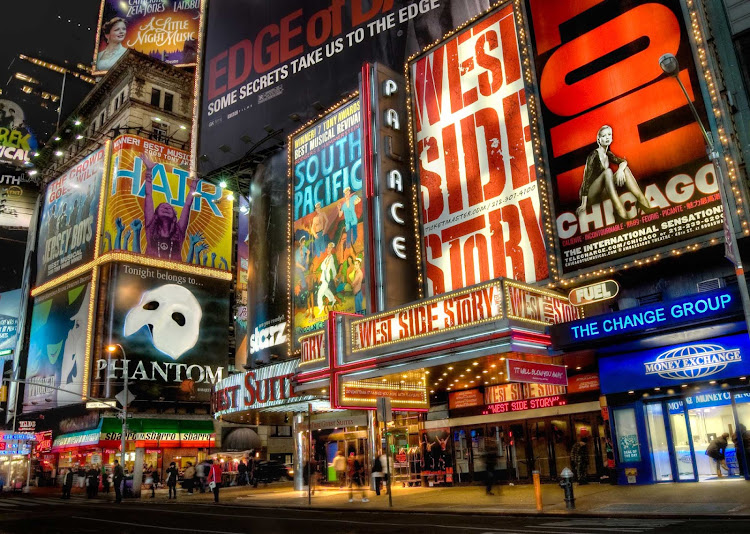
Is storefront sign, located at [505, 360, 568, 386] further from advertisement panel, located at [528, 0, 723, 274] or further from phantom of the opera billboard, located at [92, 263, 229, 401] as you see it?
phantom of the opera billboard, located at [92, 263, 229, 401]

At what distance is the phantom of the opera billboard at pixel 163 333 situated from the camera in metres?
51.9

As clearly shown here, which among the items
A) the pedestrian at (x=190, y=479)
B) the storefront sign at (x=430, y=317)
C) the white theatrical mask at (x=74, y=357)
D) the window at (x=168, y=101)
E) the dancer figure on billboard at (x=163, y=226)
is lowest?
the pedestrian at (x=190, y=479)

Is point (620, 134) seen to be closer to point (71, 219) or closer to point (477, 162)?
point (477, 162)

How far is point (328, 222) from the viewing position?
34.8 m

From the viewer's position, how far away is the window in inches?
2547

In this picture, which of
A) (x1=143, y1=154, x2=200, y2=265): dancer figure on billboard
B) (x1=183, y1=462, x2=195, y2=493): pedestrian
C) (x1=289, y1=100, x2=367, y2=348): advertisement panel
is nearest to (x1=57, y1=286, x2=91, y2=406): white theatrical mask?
(x1=143, y1=154, x2=200, y2=265): dancer figure on billboard

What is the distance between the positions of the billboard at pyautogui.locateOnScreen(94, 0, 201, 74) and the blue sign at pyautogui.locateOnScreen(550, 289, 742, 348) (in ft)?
192

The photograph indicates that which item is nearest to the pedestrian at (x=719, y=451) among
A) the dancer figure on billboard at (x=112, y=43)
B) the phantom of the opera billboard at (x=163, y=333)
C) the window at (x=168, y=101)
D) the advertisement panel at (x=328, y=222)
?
the advertisement panel at (x=328, y=222)


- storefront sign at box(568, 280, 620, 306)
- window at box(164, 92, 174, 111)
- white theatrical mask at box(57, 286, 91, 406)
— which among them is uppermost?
window at box(164, 92, 174, 111)

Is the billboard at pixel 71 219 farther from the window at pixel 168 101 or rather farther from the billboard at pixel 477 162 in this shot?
the billboard at pixel 477 162

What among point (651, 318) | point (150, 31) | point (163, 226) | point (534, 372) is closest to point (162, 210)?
point (163, 226)

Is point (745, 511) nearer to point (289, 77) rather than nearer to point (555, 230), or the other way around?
point (555, 230)

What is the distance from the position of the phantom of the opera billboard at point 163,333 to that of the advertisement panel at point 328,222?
22591 millimetres

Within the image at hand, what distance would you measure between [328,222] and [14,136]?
2171 inches
